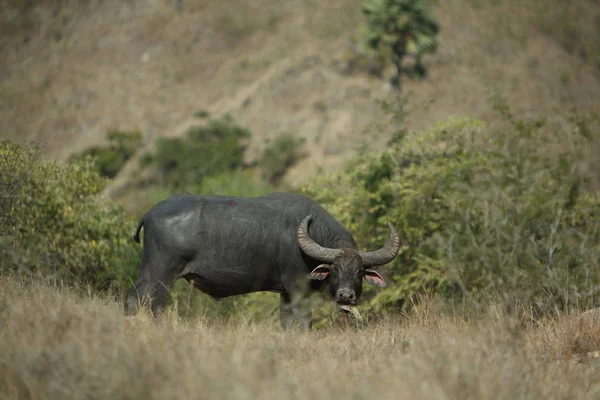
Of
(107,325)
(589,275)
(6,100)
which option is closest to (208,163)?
(6,100)

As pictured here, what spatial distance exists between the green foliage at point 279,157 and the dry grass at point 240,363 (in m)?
39.6

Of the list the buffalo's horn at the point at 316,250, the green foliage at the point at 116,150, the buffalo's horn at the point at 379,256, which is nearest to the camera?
the buffalo's horn at the point at 316,250

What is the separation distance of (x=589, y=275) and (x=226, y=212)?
6327 millimetres

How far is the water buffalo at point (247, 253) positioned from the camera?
30.7ft

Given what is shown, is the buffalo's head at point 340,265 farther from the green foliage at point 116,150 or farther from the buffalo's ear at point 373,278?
the green foliage at point 116,150

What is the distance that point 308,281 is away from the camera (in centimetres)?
1002

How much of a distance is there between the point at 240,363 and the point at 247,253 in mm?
4442

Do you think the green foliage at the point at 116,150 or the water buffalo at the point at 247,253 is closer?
the water buffalo at the point at 247,253

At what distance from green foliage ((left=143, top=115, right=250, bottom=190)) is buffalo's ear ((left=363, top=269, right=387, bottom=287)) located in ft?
117

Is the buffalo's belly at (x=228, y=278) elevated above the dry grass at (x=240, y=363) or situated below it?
below

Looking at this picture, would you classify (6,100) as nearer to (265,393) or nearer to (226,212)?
(226,212)

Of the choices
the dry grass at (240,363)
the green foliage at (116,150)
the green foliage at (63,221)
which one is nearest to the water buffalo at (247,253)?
the dry grass at (240,363)

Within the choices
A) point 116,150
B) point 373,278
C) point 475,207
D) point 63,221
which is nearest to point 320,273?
point 373,278

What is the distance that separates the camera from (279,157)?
4728cm
